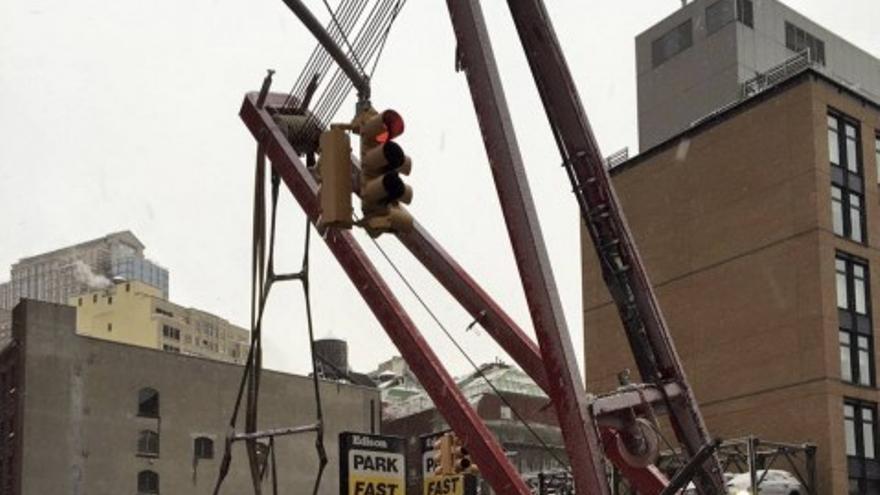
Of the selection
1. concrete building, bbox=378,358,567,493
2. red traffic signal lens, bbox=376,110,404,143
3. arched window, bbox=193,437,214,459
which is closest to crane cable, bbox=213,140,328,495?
red traffic signal lens, bbox=376,110,404,143

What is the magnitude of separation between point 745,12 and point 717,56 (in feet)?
8.71

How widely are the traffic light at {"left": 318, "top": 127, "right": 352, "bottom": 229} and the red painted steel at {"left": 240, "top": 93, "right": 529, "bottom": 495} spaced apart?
5507mm

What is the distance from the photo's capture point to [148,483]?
65.1 meters

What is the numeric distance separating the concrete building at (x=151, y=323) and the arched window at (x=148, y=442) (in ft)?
130

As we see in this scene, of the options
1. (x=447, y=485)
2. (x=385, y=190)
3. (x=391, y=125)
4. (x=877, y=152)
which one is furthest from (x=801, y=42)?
(x=385, y=190)

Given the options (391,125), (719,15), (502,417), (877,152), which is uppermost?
(719,15)

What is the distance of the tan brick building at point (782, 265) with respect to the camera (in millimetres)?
52156

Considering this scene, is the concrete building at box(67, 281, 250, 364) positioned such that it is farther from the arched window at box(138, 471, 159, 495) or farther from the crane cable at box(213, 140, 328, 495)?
the crane cable at box(213, 140, 328, 495)

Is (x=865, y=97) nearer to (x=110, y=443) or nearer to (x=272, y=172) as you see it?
(x=110, y=443)

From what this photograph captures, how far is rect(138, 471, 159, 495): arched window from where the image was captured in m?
64.7

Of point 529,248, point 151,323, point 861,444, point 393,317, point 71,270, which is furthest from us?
point 71,270

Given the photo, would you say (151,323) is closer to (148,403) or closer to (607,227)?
(148,403)

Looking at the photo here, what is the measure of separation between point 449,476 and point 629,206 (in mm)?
42098

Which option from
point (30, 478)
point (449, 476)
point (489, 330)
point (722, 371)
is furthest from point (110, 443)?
point (489, 330)
